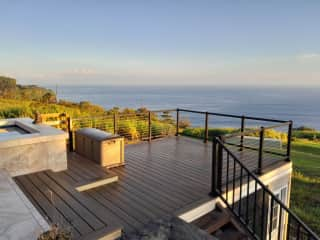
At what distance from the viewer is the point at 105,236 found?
7.33 feet

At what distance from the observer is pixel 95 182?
3691 mm

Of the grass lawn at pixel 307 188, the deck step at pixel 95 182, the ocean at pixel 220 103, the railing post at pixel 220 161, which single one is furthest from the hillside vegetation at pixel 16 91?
the railing post at pixel 220 161

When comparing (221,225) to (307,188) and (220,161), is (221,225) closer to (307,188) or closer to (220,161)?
(220,161)

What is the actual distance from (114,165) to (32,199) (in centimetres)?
180

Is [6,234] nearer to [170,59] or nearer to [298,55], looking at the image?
[170,59]

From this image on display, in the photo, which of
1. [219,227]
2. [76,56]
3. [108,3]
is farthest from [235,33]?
Result: [219,227]

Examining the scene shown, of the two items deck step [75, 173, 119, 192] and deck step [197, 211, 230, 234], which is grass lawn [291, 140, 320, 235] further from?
deck step [75, 173, 119, 192]

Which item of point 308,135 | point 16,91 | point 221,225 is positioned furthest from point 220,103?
point 221,225

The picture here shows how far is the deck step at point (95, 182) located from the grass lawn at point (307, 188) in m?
6.54

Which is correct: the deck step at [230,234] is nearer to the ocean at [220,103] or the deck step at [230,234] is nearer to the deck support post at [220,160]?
the deck support post at [220,160]

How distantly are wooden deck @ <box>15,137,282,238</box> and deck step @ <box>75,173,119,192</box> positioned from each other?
0.09m

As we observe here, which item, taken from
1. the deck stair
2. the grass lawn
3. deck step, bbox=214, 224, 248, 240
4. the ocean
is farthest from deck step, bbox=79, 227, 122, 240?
the ocean

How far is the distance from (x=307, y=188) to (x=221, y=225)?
24.3 ft

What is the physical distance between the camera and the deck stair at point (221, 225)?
10.1 ft
